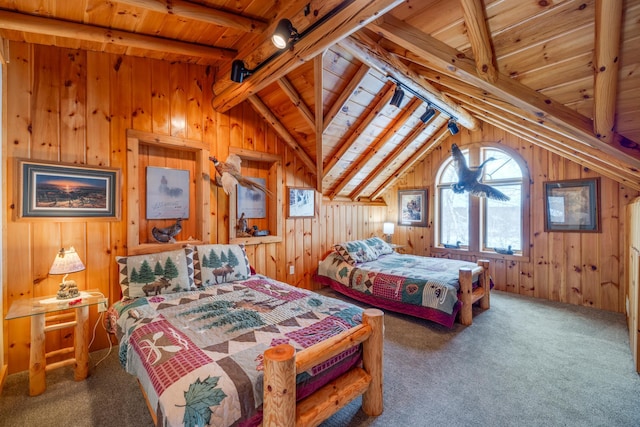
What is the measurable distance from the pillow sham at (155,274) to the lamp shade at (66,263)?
1.04 ft

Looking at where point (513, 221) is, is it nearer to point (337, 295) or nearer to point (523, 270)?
point (523, 270)

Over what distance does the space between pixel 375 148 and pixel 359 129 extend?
2.17ft

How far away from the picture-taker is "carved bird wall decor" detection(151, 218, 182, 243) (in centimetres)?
279

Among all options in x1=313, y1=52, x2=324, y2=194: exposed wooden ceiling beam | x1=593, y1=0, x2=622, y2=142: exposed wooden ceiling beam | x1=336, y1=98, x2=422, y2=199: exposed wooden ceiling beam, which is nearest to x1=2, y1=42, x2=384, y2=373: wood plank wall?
x1=313, y1=52, x2=324, y2=194: exposed wooden ceiling beam

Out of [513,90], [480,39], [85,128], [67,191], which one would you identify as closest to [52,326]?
[67,191]

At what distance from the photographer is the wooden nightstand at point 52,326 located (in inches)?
76.4

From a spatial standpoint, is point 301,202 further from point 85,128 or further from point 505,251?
point 505,251

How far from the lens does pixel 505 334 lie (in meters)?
2.89

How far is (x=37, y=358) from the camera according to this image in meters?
1.95

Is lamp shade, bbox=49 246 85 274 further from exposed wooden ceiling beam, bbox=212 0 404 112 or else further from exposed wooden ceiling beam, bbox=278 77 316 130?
exposed wooden ceiling beam, bbox=278 77 316 130

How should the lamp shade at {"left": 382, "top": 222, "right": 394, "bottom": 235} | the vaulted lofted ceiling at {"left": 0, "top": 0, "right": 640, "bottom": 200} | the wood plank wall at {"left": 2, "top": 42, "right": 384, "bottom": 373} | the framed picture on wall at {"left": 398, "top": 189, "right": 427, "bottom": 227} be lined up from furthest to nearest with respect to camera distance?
the lamp shade at {"left": 382, "top": 222, "right": 394, "bottom": 235} < the framed picture on wall at {"left": 398, "top": 189, "right": 427, "bottom": 227} < the wood plank wall at {"left": 2, "top": 42, "right": 384, "bottom": 373} < the vaulted lofted ceiling at {"left": 0, "top": 0, "right": 640, "bottom": 200}

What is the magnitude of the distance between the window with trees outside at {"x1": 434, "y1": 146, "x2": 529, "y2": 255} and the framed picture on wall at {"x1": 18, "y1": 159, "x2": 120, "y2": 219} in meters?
4.98

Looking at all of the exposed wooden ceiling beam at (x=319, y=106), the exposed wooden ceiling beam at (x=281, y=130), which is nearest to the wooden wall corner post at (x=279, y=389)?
the exposed wooden ceiling beam at (x=319, y=106)

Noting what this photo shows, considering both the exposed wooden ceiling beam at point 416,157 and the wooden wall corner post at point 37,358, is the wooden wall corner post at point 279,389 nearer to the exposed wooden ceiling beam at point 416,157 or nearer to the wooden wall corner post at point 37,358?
the wooden wall corner post at point 37,358
